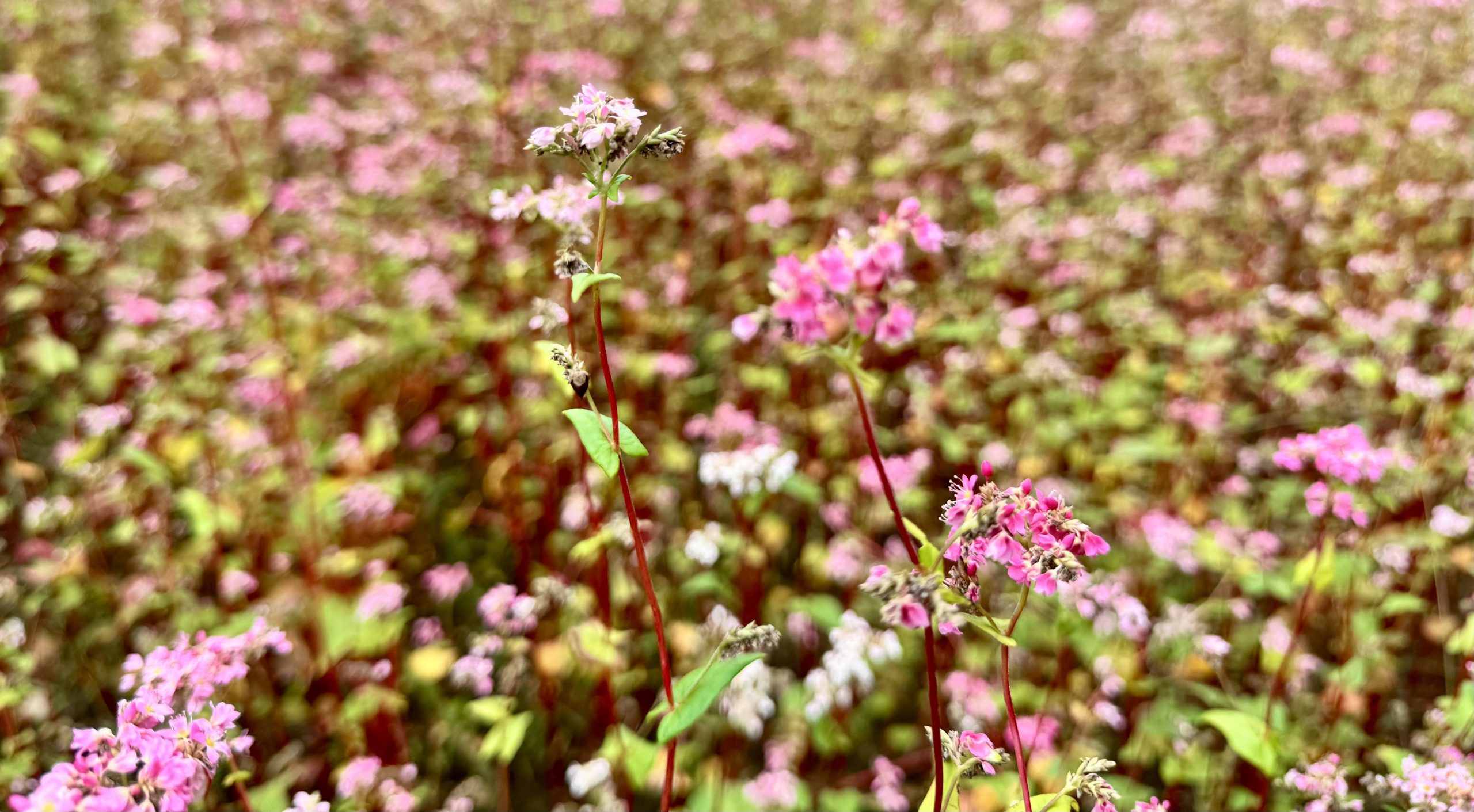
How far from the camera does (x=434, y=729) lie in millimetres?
2422

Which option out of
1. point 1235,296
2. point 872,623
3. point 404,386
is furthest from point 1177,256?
point 404,386

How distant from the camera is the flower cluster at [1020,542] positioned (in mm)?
979

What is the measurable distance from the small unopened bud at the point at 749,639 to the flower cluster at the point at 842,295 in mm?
414

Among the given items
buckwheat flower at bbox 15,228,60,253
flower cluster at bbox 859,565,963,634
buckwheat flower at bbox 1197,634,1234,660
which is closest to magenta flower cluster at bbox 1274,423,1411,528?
buckwheat flower at bbox 1197,634,1234,660

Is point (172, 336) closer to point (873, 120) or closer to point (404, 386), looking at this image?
point (404, 386)

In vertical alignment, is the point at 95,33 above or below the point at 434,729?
above

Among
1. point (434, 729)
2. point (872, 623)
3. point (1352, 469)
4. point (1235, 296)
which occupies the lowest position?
point (434, 729)


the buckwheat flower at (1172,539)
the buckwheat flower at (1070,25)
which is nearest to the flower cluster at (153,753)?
the buckwheat flower at (1172,539)

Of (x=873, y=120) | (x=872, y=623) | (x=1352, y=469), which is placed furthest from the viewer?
(x=873, y=120)

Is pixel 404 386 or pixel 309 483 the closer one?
pixel 309 483

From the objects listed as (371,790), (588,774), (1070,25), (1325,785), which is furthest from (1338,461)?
(1070,25)

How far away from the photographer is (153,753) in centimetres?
98

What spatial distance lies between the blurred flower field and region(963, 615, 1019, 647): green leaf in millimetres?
16

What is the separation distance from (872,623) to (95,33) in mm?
6105
